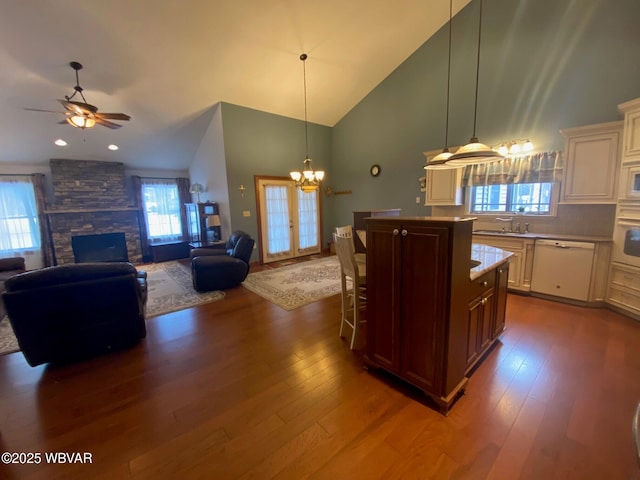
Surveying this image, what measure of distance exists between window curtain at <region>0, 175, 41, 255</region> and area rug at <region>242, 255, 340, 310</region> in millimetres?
5387

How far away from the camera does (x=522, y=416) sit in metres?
1.78

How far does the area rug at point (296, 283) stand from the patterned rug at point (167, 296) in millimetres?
791

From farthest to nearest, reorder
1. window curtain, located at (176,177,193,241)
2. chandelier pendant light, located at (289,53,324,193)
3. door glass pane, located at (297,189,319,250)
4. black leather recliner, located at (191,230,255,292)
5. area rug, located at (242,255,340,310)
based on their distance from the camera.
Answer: window curtain, located at (176,177,193,241), door glass pane, located at (297,189,319,250), chandelier pendant light, located at (289,53,324,193), black leather recliner, located at (191,230,255,292), area rug, located at (242,255,340,310)

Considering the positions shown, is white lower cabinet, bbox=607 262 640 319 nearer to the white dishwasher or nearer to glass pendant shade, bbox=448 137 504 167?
the white dishwasher

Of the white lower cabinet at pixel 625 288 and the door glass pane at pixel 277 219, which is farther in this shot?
the door glass pane at pixel 277 219

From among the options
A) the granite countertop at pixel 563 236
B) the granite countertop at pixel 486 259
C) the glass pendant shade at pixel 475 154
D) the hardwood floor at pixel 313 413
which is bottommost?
the hardwood floor at pixel 313 413

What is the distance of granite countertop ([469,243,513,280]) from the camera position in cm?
205

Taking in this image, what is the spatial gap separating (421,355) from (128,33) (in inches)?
207

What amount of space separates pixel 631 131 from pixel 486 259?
8.67 ft

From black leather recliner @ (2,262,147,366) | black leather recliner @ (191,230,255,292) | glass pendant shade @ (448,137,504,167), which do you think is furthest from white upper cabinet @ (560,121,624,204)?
black leather recliner @ (2,262,147,366)

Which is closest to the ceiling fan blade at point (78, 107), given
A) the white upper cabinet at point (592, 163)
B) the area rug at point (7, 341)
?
the area rug at point (7, 341)

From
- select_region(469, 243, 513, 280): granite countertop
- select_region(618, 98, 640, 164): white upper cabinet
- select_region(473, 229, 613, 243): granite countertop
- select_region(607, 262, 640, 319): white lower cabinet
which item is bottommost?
select_region(607, 262, 640, 319): white lower cabinet

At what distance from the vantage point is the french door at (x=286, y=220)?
637cm

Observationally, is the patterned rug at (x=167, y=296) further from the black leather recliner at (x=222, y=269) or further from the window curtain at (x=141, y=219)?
the window curtain at (x=141, y=219)
